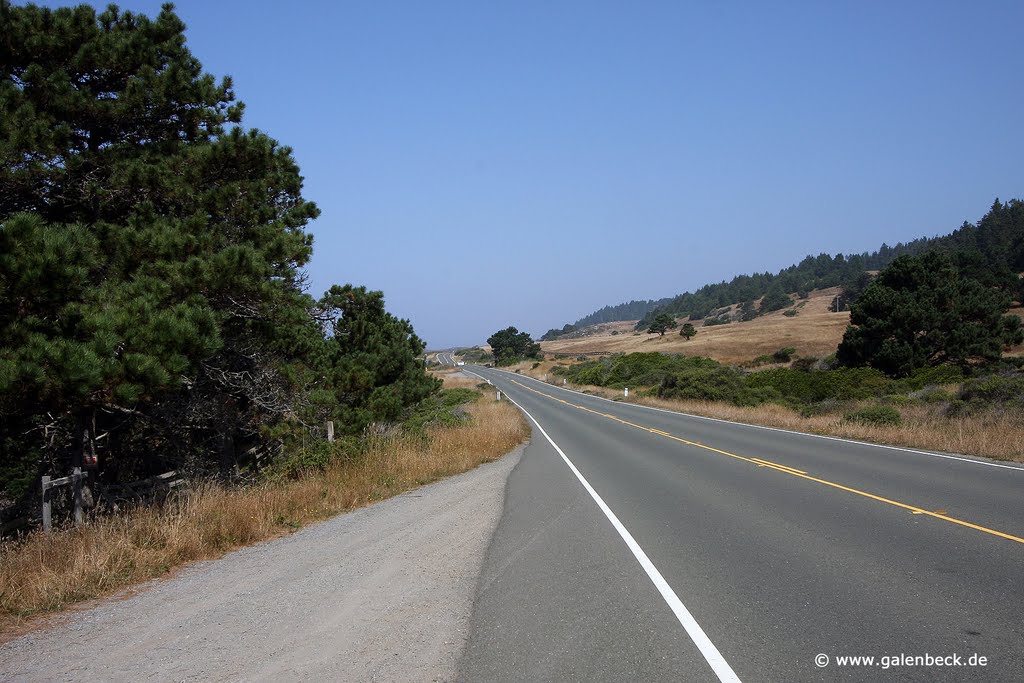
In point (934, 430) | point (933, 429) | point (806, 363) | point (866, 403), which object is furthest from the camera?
A: point (806, 363)

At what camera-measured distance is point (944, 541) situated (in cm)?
747

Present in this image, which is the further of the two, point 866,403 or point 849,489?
point 866,403

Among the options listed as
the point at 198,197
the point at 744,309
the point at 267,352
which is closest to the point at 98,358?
the point at 198,197

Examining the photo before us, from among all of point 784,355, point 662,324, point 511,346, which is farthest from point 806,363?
point 511,346

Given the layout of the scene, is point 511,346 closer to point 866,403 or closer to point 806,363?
point 806,363

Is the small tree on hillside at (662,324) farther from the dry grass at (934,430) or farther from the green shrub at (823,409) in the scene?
the dry grass at (934,430)

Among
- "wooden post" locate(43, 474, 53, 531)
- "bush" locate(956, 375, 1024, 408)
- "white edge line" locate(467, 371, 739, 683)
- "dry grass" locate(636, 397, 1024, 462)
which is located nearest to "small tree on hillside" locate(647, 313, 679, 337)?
"dry grass" locate(636, 397, 1024, 462)

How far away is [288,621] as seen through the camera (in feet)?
17.7

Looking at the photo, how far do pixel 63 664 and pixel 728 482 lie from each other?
10.4 metres

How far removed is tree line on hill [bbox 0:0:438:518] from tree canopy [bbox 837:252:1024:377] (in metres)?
43.4

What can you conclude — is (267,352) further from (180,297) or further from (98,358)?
(98,358)

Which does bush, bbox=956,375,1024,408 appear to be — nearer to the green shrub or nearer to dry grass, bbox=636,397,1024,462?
dry grass, bbox=636,397,1024,462

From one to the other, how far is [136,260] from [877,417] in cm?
2106

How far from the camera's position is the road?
4.54 metres
